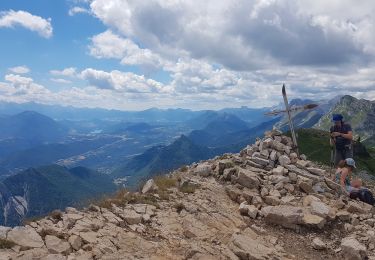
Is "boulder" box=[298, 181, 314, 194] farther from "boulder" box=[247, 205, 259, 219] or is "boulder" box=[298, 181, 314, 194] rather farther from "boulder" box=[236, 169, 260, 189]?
"boulder" box=[247, 205, 259, 219]

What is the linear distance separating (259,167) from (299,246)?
8.02 m

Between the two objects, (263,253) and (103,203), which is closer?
Result: (263,253)

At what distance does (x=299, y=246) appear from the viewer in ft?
47.1

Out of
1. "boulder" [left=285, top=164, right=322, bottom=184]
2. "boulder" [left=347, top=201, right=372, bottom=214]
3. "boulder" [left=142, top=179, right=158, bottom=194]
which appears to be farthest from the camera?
"boulder" [left=285, top=164, right=322, bottom=184]

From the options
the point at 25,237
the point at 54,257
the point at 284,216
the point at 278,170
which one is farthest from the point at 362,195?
the point at 25,237

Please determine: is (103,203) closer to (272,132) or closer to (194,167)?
(194,167)

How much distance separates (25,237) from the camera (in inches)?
447

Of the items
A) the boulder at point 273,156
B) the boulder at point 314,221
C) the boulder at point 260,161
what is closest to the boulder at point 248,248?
the boulder at point 314,221

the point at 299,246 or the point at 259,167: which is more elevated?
the point at 259,167

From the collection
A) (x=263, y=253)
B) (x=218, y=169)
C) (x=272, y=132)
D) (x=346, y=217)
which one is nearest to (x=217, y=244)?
(x=263, y=253)

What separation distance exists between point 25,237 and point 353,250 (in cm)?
1070

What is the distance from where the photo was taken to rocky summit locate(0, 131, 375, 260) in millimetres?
11695

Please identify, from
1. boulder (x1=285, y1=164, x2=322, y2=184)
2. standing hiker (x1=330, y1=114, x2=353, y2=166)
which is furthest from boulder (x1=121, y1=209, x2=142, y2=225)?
standing hiker (x1=330, y1=114, x2=353, y2=166)

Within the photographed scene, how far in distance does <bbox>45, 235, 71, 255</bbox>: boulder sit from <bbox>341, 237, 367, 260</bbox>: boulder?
9281 millimetres
